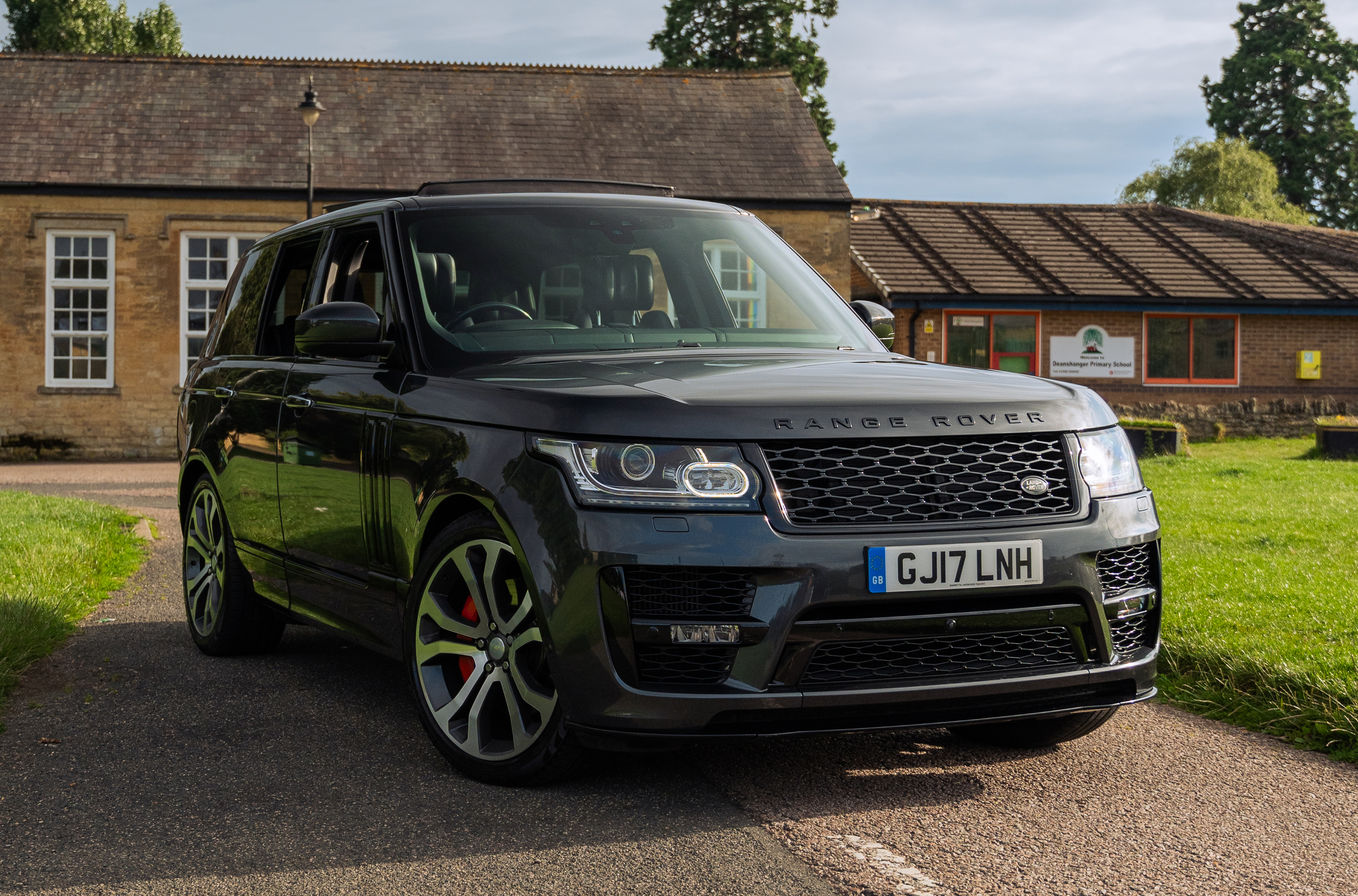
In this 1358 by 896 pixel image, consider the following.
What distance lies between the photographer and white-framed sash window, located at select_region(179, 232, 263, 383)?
24.7 meters

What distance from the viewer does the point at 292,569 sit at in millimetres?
5344

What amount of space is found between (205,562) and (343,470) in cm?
196

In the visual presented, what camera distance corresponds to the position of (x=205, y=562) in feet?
21.2

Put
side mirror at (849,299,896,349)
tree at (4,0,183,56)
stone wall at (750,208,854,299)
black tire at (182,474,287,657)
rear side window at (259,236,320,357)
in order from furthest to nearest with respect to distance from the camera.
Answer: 1. tree at (4,0,183,56)
2. stone wall at (750,208,854,299)
3. black tire at (182,474,287,657)
4. rear side window at (259,236,320,357)
5. side mirror at (849,299,896,349)

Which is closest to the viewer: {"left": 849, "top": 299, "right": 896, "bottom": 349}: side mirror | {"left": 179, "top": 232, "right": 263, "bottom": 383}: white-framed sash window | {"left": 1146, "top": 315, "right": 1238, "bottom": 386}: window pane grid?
{"left": 849, "top": 299, "right": 896, "bottom": 349}: side mirror

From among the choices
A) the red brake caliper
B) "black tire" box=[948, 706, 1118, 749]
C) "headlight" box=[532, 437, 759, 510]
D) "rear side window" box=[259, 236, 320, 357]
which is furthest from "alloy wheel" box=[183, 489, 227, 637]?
"black tire" box=[948, 706, 1118, 749]

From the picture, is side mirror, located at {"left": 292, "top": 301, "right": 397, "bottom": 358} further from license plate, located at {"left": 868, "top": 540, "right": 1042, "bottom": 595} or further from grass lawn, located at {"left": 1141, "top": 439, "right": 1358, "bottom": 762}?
grass lawn, located at {"left": 1141, "top": 439, "right": 1358, "bottom": 762}

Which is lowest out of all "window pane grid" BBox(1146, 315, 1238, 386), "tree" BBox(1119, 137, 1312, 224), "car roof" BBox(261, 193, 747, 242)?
"car roof" BBox(261, 193, 747, 242)

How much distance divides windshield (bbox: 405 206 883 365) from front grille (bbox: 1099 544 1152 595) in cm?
140

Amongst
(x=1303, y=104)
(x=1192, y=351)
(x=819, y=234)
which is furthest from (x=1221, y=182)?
(x=819, y=234)

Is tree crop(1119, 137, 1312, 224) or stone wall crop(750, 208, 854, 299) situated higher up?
tree crop(1119, 137, 1312, 224)

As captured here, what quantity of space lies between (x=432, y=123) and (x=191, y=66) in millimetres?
5091

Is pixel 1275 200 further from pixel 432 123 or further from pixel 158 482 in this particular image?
pixel 158 482

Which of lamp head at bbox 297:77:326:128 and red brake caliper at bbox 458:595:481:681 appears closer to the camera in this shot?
red brake caliper at bbox 458:595:481:681
